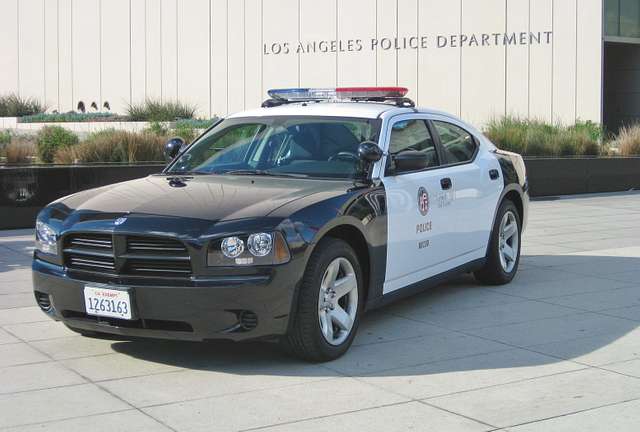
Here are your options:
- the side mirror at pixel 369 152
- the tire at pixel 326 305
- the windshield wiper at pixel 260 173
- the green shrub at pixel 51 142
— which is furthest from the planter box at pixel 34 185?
the tire at pixel 326 305

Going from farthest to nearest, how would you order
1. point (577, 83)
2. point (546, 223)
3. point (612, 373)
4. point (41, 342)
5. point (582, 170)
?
point (577, 83)
point (582, 170)
point (546, 223)
point (41, 342)
point (612, 373)

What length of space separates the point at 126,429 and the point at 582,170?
15.3 m

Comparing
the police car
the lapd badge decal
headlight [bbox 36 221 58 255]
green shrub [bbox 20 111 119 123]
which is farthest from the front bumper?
green shrub [bbox 20 111 119 123]

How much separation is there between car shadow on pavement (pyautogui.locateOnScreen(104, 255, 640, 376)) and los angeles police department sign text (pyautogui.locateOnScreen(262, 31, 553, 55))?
23.5 metres

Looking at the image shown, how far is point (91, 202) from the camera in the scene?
21.0 ft

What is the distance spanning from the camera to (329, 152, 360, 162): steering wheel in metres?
7.07

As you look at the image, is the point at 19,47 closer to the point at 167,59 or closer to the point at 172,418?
the point at 167,59

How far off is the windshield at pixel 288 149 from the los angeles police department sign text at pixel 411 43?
25.5 m

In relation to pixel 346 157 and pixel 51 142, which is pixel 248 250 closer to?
pixel 346 157

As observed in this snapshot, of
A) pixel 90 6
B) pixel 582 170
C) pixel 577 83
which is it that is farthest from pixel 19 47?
pixel 582 170

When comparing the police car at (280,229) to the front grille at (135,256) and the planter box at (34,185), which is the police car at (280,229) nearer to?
the front grille at (135,256)

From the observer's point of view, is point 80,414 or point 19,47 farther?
point 19,47

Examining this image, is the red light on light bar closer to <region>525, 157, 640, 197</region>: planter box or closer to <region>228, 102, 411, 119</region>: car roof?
<region>228, 102, 411, 119</region>: car roof

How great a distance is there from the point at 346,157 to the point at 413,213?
0.64 m
